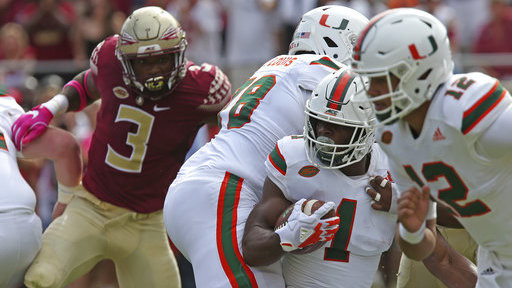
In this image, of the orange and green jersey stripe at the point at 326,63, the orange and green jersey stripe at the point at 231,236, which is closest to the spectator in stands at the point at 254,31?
the orange and green jersey stripe at the point at 326,63

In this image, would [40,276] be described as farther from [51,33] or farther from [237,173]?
[51,33]

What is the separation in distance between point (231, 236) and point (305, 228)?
512 mm

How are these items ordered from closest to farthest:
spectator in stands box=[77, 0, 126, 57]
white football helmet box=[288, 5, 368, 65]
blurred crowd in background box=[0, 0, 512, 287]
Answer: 1. white football helmet box=[288, 5, 368, 65]
2. blurred crowd in background box=[0, 0, 512, 287]
3. spectator in stands box=[77, 0, 126, 57]

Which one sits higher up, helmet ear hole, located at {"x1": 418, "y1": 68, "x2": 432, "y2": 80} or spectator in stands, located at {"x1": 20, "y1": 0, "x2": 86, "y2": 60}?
helmet ear hole, located at {"x1": 418, "y1": 68, "x2": 432, "y2": 80}

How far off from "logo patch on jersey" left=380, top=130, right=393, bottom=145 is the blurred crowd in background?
19.5 feet

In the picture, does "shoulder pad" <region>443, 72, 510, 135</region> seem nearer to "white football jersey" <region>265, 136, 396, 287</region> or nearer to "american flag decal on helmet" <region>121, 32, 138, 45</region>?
"white football jersey" <region>265, 136, 396, 287</region>

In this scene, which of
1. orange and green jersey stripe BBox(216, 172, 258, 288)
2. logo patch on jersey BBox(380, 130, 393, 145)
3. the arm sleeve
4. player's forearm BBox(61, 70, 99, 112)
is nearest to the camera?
the arm sleeve

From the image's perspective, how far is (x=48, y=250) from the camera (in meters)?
5.14

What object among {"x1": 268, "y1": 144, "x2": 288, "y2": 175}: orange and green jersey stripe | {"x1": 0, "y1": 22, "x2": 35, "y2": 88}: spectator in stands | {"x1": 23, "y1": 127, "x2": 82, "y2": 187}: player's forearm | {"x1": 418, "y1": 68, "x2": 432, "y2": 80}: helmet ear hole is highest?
{"x1": 418, "y1": 68, "x2": 432, "y2": 80}: helmet ear hole

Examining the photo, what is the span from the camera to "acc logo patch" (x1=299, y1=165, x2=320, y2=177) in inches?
163

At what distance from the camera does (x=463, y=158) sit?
351 cm

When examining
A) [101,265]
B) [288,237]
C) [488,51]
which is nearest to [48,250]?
[288,237]

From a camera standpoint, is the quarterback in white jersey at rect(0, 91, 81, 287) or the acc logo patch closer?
the acc logo patch

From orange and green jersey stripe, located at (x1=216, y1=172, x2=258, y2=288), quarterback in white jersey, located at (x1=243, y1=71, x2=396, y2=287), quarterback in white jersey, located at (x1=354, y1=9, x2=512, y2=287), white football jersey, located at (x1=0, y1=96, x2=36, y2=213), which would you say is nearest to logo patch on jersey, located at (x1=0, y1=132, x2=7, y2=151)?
white football jersey, located at (x1=0, y1=96, x2=36, y2=213)
